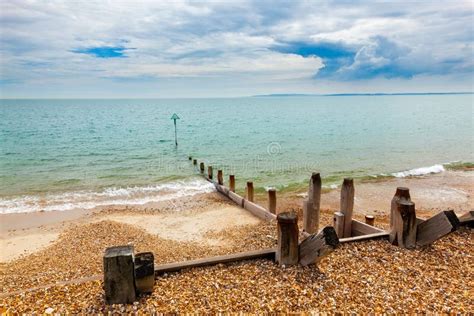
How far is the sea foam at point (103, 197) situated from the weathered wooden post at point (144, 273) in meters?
10.3

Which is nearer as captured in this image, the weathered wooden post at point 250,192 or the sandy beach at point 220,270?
the sandy beach at point 220,270

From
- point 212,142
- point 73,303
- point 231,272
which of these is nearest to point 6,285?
point 73,303

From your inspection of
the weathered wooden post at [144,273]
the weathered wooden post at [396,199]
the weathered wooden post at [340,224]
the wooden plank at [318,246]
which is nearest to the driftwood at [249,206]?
the weathered wooden post at [340,224]

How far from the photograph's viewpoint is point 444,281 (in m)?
4.71

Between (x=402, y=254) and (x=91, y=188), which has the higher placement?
(x=402, y=254)

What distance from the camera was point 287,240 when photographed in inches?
196

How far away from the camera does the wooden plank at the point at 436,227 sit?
5.39 meters

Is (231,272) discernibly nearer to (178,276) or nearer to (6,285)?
(178,276)

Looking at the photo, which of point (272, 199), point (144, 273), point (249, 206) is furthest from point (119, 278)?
point (249, 206)

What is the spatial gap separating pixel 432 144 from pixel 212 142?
2215cm

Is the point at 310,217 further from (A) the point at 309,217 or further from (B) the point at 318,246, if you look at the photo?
(B) the point at 318,246

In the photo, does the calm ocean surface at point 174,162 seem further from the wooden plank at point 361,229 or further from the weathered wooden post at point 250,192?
the wooden plank at point 361,229

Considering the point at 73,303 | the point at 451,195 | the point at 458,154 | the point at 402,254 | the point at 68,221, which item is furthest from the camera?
the point at 458,154

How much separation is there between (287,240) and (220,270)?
114cm
